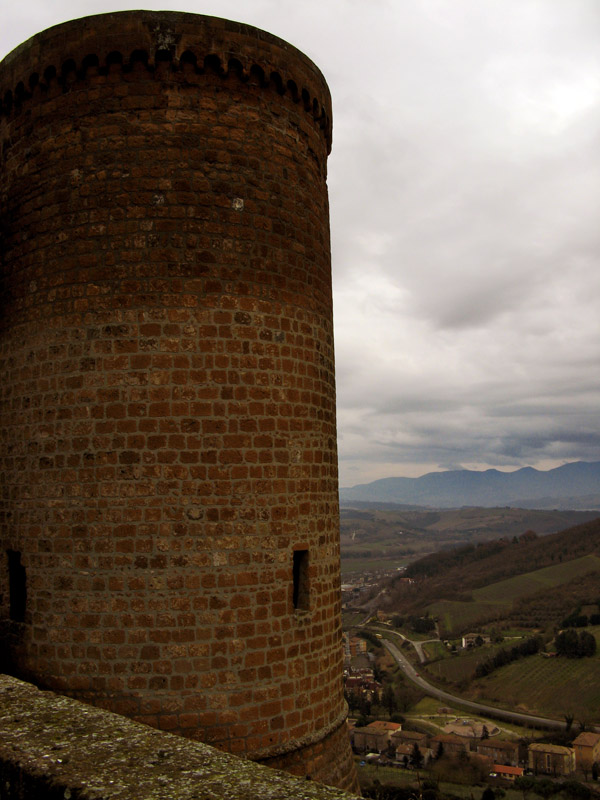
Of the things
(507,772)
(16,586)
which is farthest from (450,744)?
(16,586)

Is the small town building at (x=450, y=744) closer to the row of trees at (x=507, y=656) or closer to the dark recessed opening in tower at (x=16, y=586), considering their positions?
the row of trees at (x=507, y=656)

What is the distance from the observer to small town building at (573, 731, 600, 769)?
63469mm

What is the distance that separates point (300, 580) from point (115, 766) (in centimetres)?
290

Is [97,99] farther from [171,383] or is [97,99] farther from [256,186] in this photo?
[171,383]

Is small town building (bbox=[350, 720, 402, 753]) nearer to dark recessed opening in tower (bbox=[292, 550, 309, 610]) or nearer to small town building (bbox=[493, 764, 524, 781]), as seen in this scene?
small town building (bbox=[493, 764, 524, 781])

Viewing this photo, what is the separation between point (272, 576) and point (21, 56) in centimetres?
598

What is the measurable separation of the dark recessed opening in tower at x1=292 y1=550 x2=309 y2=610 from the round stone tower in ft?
0.09

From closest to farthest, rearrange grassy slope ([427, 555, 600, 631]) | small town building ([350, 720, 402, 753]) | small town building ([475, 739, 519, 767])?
small town building ([350, 720, 402, 753])
small town building ([475, 739, 519, 767])
grassy slope ([427, 555, 600, 631])

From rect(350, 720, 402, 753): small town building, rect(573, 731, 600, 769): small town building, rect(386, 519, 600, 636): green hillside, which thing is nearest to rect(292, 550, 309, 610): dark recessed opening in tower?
rect(350, 720, 402, 753): small town building

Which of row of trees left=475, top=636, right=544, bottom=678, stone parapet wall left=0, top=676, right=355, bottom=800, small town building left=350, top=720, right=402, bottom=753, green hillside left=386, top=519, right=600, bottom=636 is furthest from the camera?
green hillside left=386, top=519, right=600, bottom=636

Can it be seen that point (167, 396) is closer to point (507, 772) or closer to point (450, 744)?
point (507, 772)

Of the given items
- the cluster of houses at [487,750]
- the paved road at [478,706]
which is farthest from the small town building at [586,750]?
the paved road at [478,706]

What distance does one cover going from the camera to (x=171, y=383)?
6.14 m

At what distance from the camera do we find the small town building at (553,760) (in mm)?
63831
